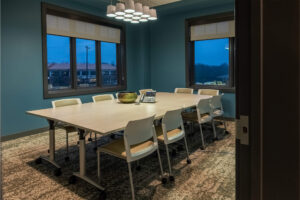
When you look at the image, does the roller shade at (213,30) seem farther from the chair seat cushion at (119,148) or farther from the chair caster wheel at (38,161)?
the chair caster wheel at (38,161)

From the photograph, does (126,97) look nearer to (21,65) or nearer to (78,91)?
(78,91)

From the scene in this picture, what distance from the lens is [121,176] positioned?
8.46 ft

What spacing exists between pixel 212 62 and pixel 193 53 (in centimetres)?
56

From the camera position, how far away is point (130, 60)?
6.31m

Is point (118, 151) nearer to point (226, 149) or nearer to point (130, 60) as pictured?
point (226, 149)

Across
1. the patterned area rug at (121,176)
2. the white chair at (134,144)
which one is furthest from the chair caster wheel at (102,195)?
the white chair at (134,144)

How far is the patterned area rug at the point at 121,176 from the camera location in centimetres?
219

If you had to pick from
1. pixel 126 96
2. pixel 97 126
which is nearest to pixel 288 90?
pixel 97 126

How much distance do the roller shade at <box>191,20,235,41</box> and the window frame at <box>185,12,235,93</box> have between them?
0.09 m

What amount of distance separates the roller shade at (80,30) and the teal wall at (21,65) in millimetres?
285

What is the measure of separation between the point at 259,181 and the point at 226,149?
291 cm

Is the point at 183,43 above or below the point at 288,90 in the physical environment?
above

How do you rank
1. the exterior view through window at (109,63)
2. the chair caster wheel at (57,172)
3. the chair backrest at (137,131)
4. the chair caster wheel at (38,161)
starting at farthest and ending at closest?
the exterior view through window at (109,63) < the chair caster wheel at (38,161) < the chair caster wheel at (57,172) < the chair backrest at (137,131)

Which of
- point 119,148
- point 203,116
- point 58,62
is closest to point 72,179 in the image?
point 119,148
